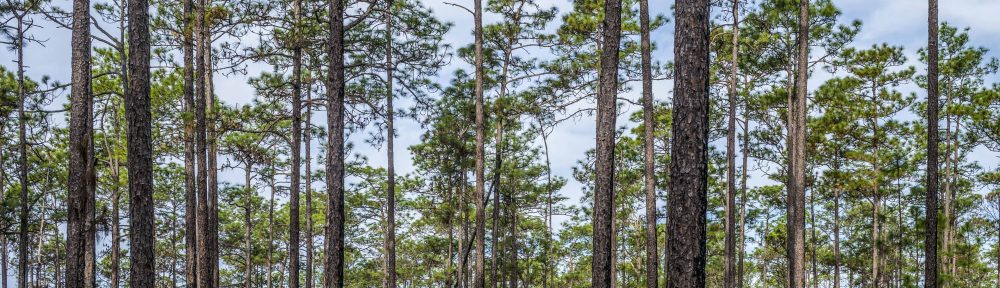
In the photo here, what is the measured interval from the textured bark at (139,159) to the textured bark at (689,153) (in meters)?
6.33

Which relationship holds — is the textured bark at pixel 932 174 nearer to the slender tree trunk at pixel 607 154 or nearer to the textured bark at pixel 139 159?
the slender tree trunk at pixel 607 154

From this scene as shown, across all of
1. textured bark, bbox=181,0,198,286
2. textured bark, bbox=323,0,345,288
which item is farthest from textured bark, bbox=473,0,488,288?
textured bark, bbox=181,0,198,286

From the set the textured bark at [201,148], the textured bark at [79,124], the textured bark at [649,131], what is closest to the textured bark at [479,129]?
the textured bark at [649,131]

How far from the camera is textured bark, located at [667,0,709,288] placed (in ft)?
20.1

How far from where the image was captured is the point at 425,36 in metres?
12.4

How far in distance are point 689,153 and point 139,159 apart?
6.55 m

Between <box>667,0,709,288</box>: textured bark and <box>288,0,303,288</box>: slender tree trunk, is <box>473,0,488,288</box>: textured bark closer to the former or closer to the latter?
<box>288,0,303,288</box>: slender tree trunk

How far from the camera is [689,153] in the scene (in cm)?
616

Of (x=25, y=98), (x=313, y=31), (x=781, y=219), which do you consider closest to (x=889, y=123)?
(x=781, y=219)

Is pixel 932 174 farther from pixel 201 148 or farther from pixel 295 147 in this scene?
pixel 201 148

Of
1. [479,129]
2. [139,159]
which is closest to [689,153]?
[139,159]

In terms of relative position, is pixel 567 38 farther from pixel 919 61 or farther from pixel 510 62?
pixel 919 61

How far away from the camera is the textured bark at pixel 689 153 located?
20.1ft

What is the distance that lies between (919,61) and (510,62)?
1289 centimetres
